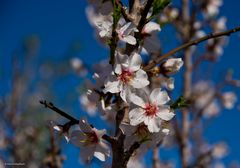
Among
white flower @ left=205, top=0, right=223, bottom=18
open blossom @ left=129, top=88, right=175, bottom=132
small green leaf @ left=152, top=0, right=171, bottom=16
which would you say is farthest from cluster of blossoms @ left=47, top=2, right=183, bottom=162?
white flower @ left=205, top=0, right=223, bottom=18

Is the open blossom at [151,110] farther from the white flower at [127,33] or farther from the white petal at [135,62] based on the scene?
the white flower at [127,33]

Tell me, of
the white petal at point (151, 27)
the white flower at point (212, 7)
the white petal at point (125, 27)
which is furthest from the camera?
the white flower at point (212, 7)

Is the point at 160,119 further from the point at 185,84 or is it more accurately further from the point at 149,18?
the point at 185,84

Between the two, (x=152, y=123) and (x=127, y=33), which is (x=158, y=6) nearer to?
(x=127, y=33)

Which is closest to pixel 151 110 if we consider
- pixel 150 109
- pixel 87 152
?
pixel 150 109

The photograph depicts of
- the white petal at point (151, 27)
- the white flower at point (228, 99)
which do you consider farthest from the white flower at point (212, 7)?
the white petal at point (151, 27)

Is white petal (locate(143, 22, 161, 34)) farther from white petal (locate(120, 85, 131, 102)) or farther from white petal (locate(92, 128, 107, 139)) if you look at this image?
white petal (locate(92, 128, 107, 139))

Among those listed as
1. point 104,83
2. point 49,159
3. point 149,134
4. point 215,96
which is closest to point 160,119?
point 149,134
